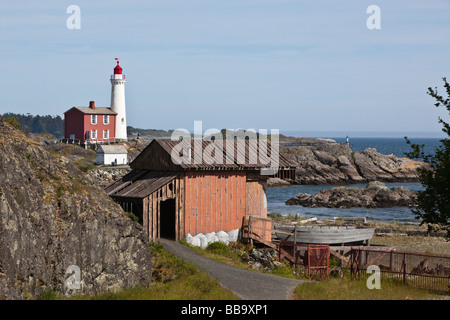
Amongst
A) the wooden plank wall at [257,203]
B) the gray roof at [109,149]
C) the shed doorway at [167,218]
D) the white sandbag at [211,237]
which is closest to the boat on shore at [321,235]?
the wooden plank wall at [257,203]

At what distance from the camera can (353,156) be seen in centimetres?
10919

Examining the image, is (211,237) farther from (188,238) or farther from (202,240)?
(188,238)

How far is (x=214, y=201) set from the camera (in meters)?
29.2

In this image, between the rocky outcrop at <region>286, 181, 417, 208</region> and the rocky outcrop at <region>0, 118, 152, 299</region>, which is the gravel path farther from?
the rocky outcrop at <region>286, 181, 417, 208</region>

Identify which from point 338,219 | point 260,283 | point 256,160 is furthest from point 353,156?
point 260,283

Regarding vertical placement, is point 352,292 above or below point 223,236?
below

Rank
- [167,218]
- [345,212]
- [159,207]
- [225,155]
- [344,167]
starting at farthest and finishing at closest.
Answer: [344,167], [345,212], [225,155], [167,218], [159,207]

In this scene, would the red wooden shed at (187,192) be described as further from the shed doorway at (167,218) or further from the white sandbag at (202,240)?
the white sandbag at (202,240)

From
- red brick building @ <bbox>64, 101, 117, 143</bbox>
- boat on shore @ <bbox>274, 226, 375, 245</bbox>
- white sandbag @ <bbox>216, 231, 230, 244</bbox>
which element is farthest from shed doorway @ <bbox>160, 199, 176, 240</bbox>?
red brick building @ <bbox>64, 101, 117, 143</bbox>

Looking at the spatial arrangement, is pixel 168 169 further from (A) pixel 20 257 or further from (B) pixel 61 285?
(A) pixel 20 257

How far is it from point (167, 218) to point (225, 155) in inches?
172

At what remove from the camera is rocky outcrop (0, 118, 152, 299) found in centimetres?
1504

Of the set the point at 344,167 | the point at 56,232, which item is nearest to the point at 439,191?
the point at 56,232
